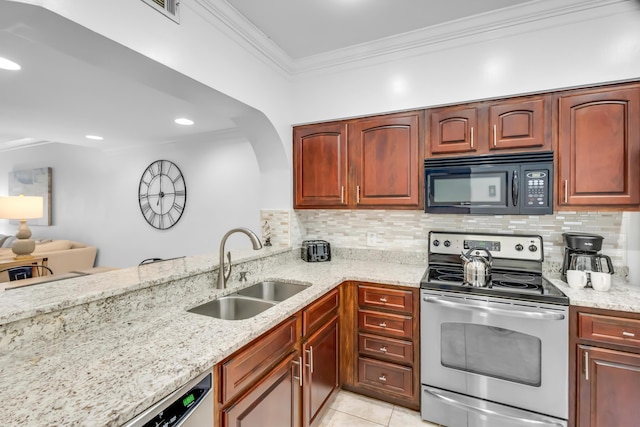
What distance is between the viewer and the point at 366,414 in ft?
6.73

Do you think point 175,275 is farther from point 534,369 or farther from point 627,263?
point 627,263

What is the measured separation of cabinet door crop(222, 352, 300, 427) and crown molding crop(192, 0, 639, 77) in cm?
201

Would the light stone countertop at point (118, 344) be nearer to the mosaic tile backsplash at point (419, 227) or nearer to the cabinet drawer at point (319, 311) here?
the cabinet drawer at point (319, 311)

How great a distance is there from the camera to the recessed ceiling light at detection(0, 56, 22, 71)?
2036 millimetres

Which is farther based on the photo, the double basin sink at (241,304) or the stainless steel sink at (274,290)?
the stainless steel sink at (274,290)

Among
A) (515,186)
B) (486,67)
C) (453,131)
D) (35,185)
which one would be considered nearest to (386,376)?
(515,186)

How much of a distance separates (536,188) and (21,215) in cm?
581

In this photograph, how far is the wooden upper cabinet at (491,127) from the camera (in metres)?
1.94

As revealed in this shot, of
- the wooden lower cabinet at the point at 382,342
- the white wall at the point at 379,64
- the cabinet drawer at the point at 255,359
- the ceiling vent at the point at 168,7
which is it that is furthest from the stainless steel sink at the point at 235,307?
the ceiling vent at the point at 168,7

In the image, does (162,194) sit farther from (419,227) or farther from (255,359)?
(255,359)

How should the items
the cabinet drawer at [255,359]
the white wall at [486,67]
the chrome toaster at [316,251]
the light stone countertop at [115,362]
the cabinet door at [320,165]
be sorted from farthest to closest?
1. the chrome toaster at [316,251]
2. the cabinet door at [320,165]
3. the white wall at [486,67]
4. the cabinet drawer at [255,359]
5. the light stone countertop at [115,362]

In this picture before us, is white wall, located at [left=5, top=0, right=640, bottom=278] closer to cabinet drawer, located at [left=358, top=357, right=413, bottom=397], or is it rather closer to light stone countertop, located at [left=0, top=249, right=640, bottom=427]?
light stone countertop, located at [left=0, top=249, right=640, bottom=427]

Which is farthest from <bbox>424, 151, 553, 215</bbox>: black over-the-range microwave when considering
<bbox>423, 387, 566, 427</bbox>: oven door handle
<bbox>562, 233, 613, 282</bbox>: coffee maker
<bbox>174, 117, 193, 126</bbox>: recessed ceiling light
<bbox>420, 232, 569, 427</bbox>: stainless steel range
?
<bbox>174, 117, 193, 126</bbox>: recessed ceiling light

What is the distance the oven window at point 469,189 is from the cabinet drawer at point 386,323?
86 cm
